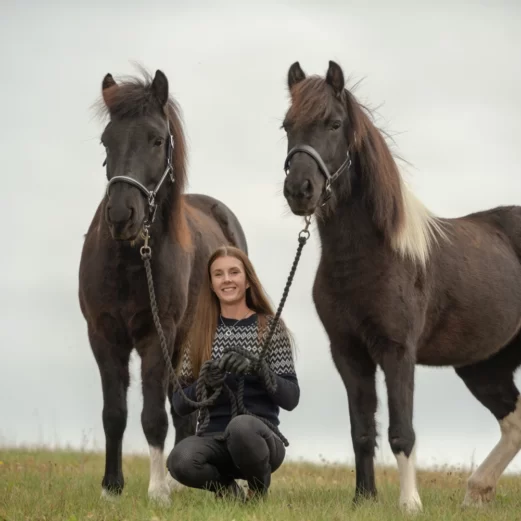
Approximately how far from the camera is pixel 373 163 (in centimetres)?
643

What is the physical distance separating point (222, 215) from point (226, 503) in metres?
4.21

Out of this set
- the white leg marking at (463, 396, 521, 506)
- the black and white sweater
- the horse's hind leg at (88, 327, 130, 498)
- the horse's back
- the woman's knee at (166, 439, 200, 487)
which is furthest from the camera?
the horse's back

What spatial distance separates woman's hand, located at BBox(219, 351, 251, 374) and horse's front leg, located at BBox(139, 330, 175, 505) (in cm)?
113

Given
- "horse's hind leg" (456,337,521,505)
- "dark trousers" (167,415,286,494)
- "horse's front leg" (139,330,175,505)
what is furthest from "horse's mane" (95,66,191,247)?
"horse's hind leg" (456,337,521,505)

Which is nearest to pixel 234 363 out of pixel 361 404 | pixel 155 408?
pixel 361 404

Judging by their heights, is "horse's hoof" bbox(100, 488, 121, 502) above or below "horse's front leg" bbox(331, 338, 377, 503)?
below

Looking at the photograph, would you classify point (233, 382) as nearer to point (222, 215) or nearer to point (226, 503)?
point (226, 503)

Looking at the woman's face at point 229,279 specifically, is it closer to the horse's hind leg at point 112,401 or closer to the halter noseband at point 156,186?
the halter noseband at point 156,186

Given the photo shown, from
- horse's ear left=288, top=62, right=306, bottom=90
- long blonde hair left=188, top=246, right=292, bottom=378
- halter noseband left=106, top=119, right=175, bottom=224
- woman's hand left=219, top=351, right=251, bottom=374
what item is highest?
horse's ear left=288, top=62, right=306, bottom=90

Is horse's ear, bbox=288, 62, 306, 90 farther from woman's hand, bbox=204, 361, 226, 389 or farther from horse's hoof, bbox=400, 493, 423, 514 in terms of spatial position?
horse's hoof, bbox=400, 493, 423, 514

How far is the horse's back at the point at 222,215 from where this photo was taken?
955cm

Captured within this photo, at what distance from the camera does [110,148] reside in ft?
22.0

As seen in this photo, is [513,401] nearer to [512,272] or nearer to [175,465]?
[512,272]

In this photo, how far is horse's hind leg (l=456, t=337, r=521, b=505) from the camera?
300 inches
